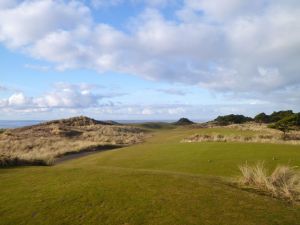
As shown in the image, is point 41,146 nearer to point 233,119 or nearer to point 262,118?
point 233,119

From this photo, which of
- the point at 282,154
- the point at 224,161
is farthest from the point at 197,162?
the point at 282,154

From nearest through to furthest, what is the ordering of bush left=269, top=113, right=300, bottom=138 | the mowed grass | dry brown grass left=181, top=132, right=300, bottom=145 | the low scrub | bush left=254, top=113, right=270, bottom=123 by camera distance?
1. the mowed grass
2. the low scrub
3. dry brown grass left=181, top=132, right=300, bottom=145
4. bush left=269, top=113, right=300, bottom=138
5. bush left=254, top=113, right=270, bottom=123

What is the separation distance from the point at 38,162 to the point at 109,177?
Answer: 32.0ft

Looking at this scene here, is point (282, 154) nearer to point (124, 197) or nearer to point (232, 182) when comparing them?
point (232, 182)

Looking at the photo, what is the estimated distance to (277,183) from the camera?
1010 cm

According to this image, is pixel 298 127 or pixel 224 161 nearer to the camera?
pixel 224 161

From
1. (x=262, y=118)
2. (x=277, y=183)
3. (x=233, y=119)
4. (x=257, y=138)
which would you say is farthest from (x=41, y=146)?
(x=262, y=118)

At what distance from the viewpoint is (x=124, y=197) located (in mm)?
8328

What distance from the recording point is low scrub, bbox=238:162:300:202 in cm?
928

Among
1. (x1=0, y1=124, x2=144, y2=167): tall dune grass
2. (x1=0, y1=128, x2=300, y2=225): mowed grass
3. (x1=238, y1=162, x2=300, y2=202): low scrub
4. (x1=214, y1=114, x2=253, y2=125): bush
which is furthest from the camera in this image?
(x1=214, y1=114, x2=253, y2=125): bush

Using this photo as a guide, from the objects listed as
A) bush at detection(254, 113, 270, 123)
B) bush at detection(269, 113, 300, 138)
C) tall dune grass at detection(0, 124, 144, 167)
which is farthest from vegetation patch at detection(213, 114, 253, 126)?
bush at detection(269, 113, 300, 138)

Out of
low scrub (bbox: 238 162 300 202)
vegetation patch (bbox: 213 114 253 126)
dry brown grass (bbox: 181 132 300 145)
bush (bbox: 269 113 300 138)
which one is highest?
vegetation patch (bbox: 213 114 253 126)

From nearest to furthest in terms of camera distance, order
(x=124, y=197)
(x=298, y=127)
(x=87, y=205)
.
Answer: (x=87, y=205) < (x=124, y=197) < (x=298, y=127)

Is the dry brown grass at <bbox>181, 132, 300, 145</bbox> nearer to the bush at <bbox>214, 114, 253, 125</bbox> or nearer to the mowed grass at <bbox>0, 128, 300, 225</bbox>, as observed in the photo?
the mowed grass at <bbox>0, 128, 300, 225</bbox>
